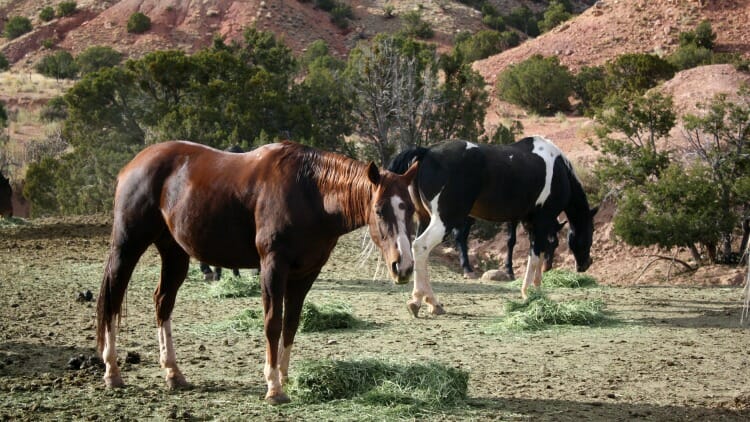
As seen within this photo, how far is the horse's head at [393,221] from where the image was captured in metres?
5.93

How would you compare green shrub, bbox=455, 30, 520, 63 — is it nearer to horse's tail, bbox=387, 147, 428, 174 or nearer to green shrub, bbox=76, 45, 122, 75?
green shrub, bbox=76, 45, 122, 75

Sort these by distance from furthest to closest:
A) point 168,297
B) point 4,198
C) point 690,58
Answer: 1. point 690,58
2. point 4,198
3. point 168,297

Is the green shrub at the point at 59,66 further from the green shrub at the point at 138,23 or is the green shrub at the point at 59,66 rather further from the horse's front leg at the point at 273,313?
the horse's front leg at the point at 273,313

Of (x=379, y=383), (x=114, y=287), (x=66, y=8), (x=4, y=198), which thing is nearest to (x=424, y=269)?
(x=379, y=383)

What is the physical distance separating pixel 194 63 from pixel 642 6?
33352mm

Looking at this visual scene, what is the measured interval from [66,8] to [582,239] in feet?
198

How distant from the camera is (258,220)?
648 centimetres

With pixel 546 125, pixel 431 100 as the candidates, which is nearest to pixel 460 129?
pixel 431 100

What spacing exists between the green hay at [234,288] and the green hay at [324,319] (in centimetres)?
226

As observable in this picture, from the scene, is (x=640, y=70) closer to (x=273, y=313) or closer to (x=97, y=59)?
(x=97, y=59)

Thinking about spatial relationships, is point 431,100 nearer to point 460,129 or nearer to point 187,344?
point 460,129

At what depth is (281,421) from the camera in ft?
19.6

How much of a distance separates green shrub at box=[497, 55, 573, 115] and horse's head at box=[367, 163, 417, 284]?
123ft

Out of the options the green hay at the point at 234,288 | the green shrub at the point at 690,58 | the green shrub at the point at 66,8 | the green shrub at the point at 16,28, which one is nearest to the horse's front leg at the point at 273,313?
the green hay at the point at 234,288
